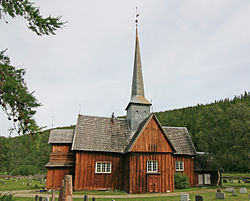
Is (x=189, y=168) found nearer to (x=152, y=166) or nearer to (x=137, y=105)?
(x=152, y=166)

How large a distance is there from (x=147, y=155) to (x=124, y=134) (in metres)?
4.92

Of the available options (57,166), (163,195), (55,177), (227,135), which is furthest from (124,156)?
(227,135)

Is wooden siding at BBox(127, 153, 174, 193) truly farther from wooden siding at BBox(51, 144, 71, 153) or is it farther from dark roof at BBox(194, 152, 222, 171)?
wooden siding at BBox(51, 144, 71, 153)

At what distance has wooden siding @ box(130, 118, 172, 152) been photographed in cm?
2153

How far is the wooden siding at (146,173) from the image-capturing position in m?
20.7

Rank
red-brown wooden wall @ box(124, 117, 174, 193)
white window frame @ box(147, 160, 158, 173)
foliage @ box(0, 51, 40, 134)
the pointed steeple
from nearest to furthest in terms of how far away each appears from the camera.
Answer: foliage @ box(0, 51, 40, 134) → red-brown wooden wall @ box(124, 117, 174, 193) → white window frame @ box(147, 160, 158, 173) → the pointed steeple

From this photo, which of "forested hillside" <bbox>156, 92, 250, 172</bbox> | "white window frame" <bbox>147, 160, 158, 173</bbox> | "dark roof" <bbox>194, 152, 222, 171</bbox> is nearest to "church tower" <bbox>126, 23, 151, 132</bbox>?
"white window frame" <bbox>147, 160, 158, 173</bbox>

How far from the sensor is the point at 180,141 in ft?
90.1

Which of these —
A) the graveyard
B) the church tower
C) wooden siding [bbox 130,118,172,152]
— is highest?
the church tower

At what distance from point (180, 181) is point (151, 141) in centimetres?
630

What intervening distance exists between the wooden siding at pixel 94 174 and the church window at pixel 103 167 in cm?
32

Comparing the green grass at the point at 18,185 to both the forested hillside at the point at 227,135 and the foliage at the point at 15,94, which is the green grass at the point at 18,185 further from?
the foliage at the point at 15,94

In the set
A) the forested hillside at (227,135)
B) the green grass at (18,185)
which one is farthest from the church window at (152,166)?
the green grass at (18,185)

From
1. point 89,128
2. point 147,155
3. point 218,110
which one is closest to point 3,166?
point 89,128
